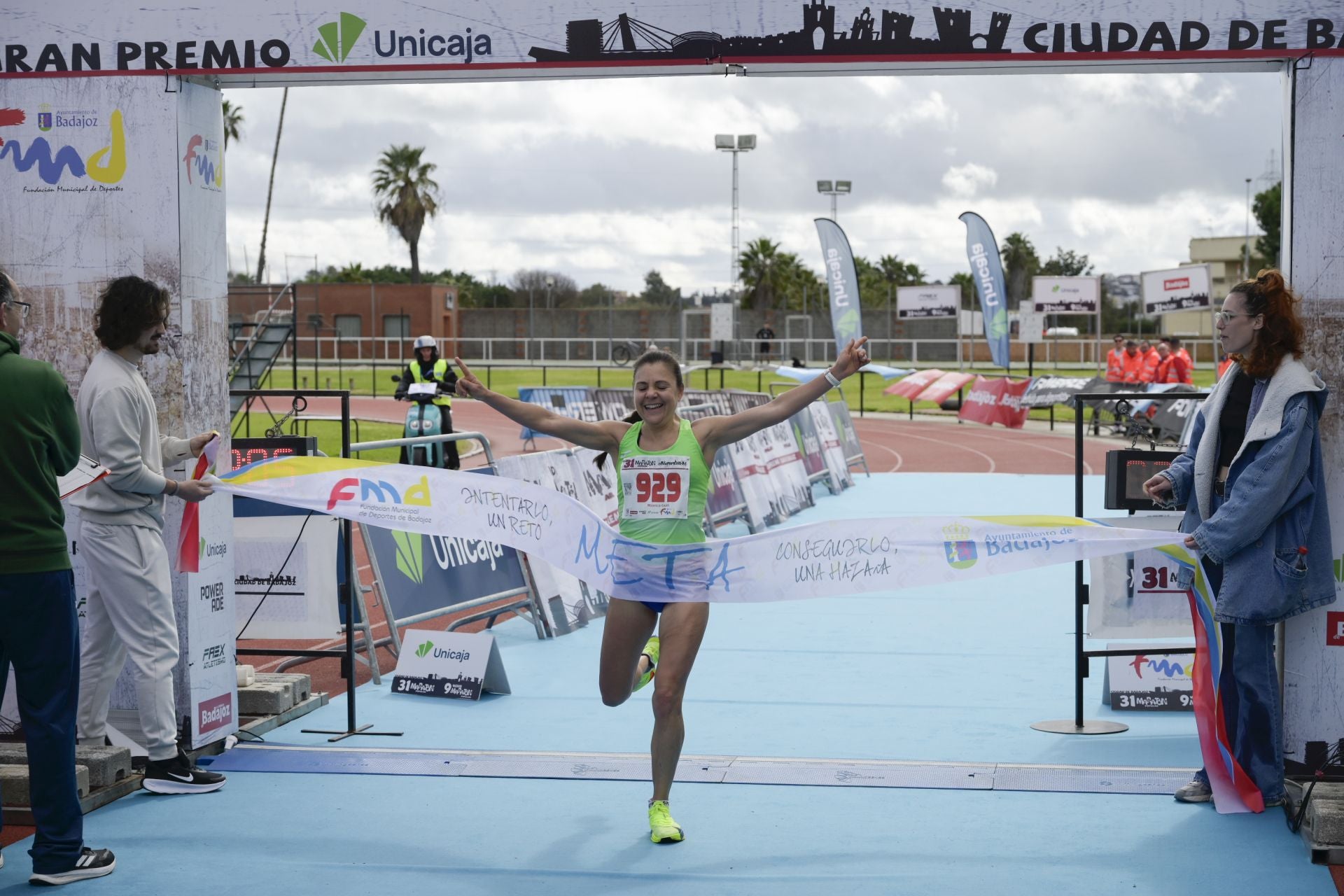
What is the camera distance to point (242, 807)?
5820 millimetres

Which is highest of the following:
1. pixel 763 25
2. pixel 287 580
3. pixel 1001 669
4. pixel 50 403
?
pixel 763 25

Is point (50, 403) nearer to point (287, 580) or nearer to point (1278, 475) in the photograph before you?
point (287, 580)

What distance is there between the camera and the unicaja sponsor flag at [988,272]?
31000 millimetres

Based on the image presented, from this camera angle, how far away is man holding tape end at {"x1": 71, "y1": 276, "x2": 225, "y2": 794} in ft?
18.0

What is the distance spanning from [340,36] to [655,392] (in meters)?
2.35

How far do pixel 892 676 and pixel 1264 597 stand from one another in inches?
130

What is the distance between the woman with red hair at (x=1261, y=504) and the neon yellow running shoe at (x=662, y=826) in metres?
2.38

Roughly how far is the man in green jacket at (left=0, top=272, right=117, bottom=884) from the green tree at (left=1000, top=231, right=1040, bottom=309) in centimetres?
10774

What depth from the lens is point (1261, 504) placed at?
5.24 m

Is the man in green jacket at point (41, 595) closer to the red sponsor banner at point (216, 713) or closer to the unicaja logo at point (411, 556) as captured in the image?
the red sponsor banner at point (216, 713)

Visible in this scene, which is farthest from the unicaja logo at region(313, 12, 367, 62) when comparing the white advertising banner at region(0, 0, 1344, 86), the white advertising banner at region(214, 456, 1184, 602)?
the white advertising banner at region(214, 456, 1184, 602)

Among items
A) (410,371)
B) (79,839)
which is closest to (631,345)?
(410,371)

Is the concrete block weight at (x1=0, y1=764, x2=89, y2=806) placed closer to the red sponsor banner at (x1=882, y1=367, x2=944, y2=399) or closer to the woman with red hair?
the woman with red hair

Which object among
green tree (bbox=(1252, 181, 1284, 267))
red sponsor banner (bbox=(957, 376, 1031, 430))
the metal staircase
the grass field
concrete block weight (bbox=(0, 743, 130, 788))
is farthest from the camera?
green tree (bbox=(1252, 181, 1284, 267))
